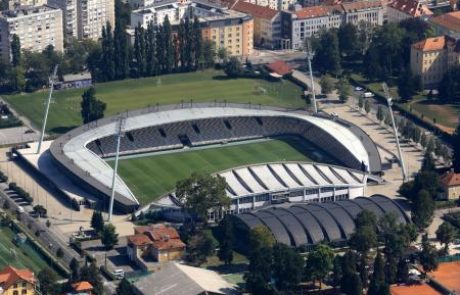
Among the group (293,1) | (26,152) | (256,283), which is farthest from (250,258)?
(293,1)

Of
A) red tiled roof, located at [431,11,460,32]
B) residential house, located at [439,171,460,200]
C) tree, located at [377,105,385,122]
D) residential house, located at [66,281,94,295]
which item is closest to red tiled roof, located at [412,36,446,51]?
red tiled roof, located at [431,11,460,32]

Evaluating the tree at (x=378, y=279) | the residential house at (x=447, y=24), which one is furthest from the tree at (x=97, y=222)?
the residential house at (x=447, y=24)

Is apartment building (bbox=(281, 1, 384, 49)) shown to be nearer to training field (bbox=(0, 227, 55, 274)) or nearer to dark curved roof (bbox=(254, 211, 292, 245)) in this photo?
dark curved roof (bbox=(254, 211, 292, 245))

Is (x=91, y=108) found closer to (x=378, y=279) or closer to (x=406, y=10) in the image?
(x=378, y=279)

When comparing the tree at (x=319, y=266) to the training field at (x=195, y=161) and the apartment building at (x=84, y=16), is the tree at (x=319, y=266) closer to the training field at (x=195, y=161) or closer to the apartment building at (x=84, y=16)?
the training field at (x=195, y=161)

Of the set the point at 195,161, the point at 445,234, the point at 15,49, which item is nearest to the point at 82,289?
A: the point at 445,234

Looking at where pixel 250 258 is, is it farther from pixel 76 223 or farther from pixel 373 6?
pixel 373 6
